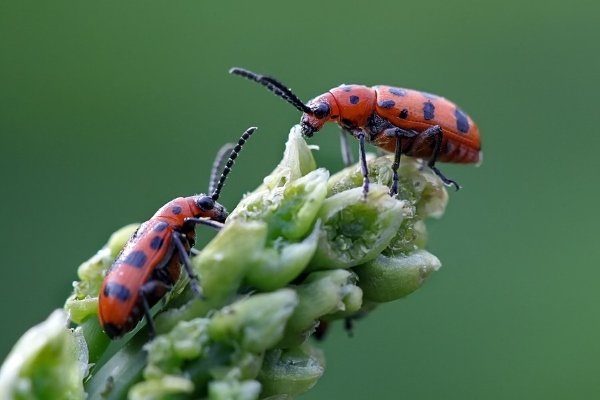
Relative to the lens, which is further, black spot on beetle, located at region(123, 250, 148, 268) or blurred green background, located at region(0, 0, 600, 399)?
blurred green background, located at region(0, 0, 600, 399)

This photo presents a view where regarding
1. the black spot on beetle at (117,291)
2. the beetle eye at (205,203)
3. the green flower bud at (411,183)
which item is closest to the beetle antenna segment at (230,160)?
the beetle eye at (205,203)

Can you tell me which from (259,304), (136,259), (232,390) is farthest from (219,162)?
(232,390)

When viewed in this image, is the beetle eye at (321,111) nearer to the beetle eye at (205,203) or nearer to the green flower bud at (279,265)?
the beetle eye at (205,203)

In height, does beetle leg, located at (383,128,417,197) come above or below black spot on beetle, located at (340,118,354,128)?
above

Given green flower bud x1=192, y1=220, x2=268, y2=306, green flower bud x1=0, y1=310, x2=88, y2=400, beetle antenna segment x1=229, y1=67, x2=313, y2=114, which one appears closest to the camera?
green flower bud x1=0, y1=310, x2=88, y2=400

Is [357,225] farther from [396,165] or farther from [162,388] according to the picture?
[396,165]

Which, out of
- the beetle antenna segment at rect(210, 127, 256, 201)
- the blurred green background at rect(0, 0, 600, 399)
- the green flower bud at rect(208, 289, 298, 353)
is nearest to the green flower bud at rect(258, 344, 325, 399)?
the green flower bud at rect(208, 289, 298, 353)

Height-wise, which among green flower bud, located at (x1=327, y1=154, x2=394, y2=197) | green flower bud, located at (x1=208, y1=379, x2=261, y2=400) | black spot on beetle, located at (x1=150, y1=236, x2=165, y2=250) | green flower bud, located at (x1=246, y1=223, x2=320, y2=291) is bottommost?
green flower bud, located at (x1=208, y1=379, x2=261, y2=400)

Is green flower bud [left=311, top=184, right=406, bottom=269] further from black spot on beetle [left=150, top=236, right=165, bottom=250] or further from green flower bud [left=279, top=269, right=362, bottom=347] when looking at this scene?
black spot on beetle [left=150, top=236, right=165, bottom=250]
